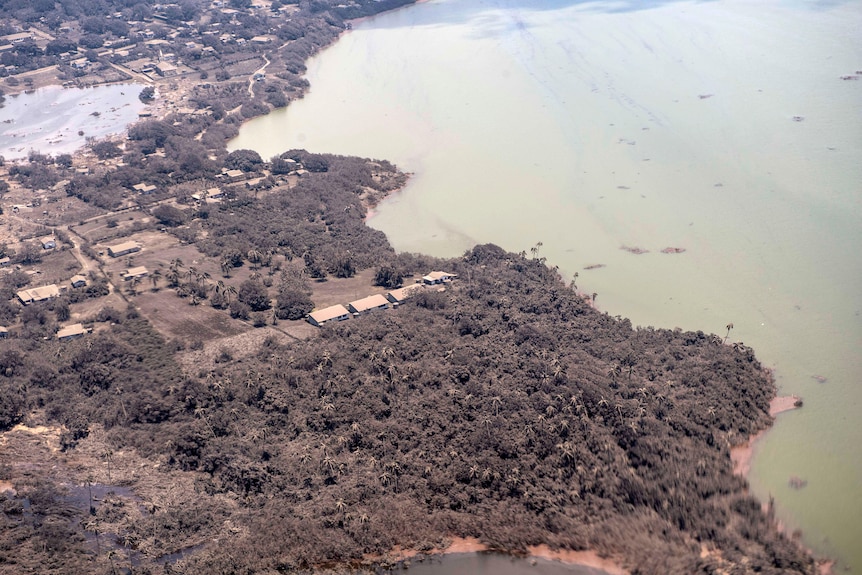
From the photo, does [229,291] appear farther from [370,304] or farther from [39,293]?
[39,293]

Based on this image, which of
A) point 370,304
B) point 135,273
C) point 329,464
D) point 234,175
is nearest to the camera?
point 329,464

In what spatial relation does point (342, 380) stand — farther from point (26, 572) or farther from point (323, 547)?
point (26, 572)

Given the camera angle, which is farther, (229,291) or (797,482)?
(229,291)

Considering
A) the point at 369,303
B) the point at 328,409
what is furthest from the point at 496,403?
the point at 369,303

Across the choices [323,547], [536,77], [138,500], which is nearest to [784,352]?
[323,547]

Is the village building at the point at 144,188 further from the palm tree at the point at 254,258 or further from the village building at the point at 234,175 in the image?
the palm tree at the point at 254,258

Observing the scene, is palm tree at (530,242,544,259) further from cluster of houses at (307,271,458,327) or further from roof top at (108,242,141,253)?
roof top at (108,242,141,253)

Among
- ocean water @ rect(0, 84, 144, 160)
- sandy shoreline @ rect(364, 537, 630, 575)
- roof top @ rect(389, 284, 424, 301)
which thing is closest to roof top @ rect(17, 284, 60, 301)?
roof top @ rect(389, 284, 424, 301)
